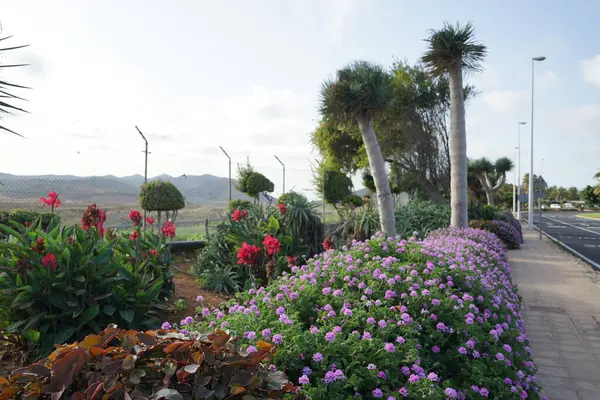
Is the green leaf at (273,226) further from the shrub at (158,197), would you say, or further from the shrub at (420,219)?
the shrub at (420,219)

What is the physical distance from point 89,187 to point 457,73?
9.04 m

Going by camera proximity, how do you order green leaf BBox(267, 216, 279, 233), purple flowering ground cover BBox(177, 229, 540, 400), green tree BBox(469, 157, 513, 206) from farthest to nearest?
green tree BBox(469, 157, 513, 206) → green leaf BBox(267, 216, 279, 233) → purple flowering ground cover BBox(177, 229, 540, 400)

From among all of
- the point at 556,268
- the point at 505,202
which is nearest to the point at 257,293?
the point at 556,268

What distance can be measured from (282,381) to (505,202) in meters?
63.7

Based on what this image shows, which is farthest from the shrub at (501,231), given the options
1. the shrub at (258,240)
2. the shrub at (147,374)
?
the shrub at (147,374)

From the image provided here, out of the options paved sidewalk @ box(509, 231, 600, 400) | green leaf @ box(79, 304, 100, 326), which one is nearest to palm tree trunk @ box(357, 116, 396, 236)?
paved sidewalk @ box(509, 231, 600, 400)

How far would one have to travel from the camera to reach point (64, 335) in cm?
316

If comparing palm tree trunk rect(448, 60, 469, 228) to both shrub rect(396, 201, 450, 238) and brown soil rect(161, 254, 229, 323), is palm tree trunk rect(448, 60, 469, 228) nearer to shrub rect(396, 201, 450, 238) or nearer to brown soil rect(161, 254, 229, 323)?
shrub rect(396, 201, 450, 238)

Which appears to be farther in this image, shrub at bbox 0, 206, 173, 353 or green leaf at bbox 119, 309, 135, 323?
green leaf at bbox 119, 309, 135, 323

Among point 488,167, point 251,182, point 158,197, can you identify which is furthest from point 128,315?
point 488,167

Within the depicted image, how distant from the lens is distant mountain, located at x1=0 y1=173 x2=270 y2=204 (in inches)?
288

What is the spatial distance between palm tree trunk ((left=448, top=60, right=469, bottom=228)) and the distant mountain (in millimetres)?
6711

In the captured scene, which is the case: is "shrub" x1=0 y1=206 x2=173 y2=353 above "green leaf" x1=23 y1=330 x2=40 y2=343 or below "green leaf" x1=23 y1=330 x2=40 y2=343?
above

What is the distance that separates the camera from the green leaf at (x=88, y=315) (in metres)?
3.22
